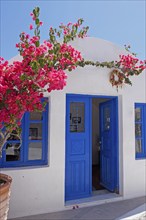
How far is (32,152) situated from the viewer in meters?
5.11

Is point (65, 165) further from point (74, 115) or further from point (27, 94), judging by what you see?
point (27, 94)

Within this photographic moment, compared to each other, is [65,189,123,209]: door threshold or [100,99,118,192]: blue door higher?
[100,99,118,192]: blue door

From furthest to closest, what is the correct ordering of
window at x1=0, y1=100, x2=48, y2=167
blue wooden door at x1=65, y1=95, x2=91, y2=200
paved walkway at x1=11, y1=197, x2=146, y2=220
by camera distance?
1. blue wooden door at x1=65, y1=95, x2=91, y2=200
2. window at x1=0, y1=100, x2=48, y2=167
3. paved walkway at x1=11, y1=197, x2=146, y2=220

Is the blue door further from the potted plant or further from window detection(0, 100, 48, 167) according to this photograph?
the potted plant

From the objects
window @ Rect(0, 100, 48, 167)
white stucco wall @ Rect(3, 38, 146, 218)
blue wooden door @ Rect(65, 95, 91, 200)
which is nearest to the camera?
white stucco wall @ Rect(3, 38, 146, 218)

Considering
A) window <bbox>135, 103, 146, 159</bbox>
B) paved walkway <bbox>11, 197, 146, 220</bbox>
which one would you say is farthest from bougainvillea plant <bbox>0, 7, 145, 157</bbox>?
window <bbox>135, 103, 146, 159</bbox>

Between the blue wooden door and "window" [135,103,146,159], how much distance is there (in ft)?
5.48

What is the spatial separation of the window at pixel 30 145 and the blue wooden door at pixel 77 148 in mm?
674

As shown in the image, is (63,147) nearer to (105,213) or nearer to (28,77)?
(105,213)

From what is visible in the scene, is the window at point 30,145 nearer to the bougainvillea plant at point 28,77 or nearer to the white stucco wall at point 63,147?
the white stucco wall at point 63,147

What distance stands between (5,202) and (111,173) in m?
3.81

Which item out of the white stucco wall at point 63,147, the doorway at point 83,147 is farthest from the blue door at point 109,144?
the white stucco wall at point 63,147

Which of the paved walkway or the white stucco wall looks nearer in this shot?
the paved walkway

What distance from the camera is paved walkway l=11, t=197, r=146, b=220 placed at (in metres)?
4.64
